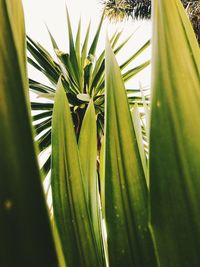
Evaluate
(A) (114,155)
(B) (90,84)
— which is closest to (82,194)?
(A) (114,155)

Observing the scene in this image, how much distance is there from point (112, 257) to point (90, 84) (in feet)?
12.3

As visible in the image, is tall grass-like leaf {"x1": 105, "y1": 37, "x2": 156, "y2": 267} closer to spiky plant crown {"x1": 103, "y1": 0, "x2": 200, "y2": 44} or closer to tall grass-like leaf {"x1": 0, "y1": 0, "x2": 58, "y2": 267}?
tall grass-like leaf {"x1": 0, "y1": 0, "x2": 58, "y2": 267}

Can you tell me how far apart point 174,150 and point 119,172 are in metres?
0.05

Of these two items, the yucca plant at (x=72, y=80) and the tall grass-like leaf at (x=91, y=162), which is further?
the yucca plant at (x=72, y=80)

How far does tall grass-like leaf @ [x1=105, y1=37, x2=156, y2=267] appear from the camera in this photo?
0.19 m

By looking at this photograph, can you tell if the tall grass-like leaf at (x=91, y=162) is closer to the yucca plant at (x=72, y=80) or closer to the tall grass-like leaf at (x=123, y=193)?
the tall grass-like leaf at (x=123, y=193)

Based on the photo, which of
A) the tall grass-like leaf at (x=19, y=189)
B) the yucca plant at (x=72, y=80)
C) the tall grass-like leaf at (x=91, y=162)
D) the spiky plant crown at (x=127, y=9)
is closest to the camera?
the tall grass-like leaf at (x=19, y=189)

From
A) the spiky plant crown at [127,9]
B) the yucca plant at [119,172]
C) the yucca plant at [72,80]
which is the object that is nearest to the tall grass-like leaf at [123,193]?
the yucca plant at [119,172]

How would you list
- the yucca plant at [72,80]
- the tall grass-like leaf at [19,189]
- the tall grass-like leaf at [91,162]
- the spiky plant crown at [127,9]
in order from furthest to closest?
the spiky plant crown at [127,9] → the yucca plant at [72,80] → the tall grass-like leaf at [91,162] → the tall grass-like leaf at [19,189]

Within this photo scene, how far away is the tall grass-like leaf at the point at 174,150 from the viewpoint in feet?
0.50

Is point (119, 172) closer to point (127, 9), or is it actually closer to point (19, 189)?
point (19, 189)

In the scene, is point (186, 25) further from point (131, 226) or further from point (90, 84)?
point (90, 84)

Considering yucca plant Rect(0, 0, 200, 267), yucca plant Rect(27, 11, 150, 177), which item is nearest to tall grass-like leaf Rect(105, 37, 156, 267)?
yucca plant Rect(0, 0, 200, 267)

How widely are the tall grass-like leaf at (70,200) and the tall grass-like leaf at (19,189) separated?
0.32 feet
